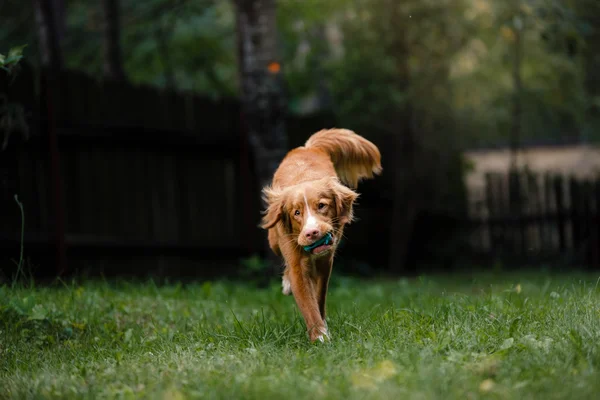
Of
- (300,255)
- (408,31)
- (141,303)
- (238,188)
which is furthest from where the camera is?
(408,31)

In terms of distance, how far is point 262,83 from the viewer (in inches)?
392

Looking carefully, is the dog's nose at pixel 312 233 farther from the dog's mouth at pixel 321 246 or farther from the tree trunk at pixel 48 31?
the tree trunk at pixel 48 31

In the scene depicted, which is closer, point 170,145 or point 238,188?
point 170,145

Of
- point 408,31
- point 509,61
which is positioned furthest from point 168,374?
point 509,61

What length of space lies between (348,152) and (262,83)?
375 cm

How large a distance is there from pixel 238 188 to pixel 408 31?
4.56 metres

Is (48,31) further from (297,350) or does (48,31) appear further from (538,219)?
(538,219)

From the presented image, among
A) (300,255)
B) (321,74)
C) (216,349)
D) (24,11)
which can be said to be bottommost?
(216,349)

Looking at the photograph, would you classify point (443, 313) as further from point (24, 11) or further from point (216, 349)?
point (24, 11)

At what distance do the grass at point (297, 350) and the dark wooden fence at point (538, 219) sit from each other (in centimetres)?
867

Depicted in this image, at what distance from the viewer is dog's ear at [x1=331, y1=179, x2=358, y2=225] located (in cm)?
517

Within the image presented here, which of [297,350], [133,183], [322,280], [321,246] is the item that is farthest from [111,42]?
[297,350]

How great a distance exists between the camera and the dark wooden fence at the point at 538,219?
14.1 meters

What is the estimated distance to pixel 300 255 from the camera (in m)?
5.23
